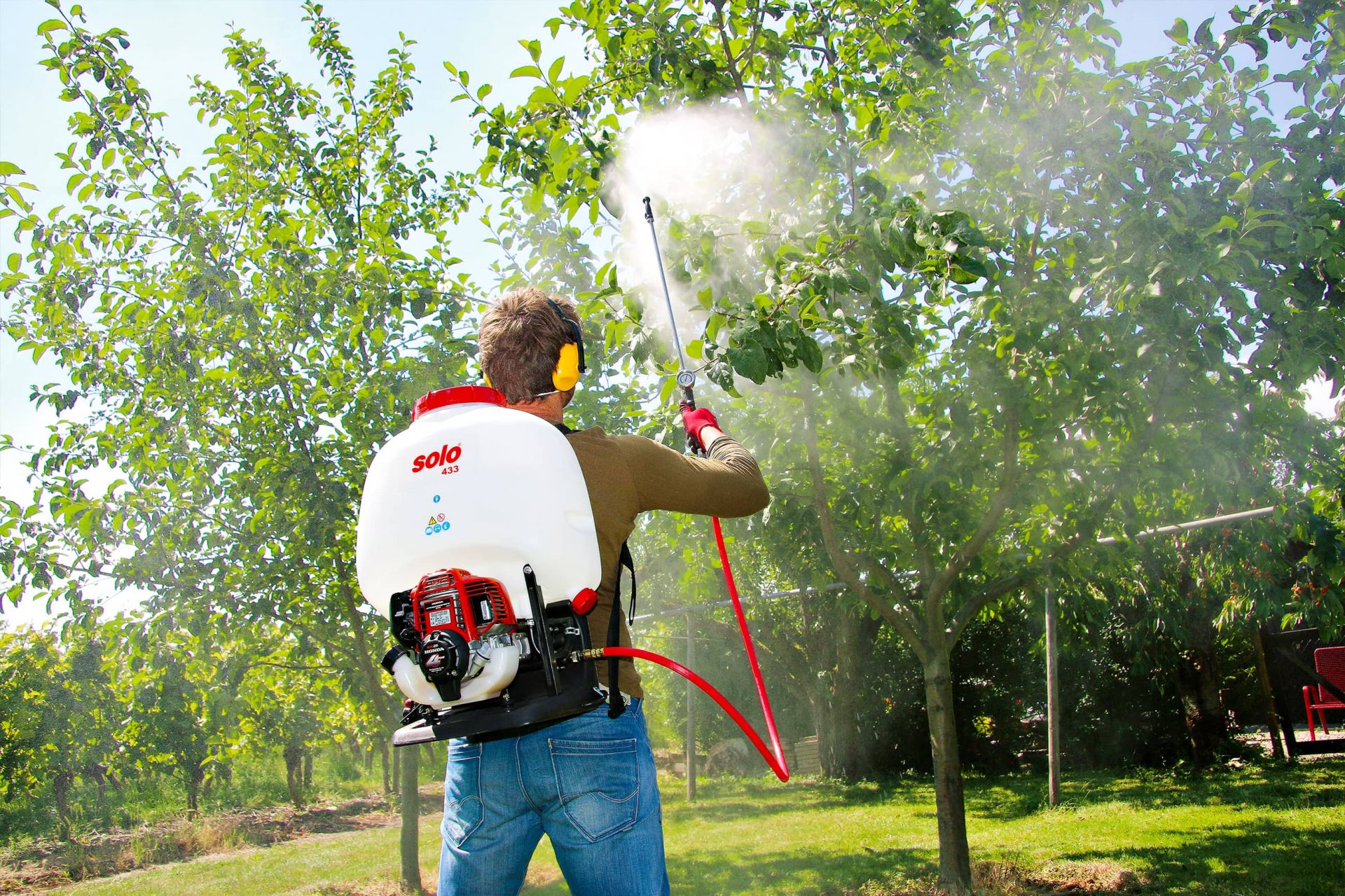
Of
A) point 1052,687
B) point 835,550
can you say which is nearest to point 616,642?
point 835,550

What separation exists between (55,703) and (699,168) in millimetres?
13866

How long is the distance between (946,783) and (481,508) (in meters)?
5.67

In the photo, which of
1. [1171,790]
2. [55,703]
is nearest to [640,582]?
[1171,790]

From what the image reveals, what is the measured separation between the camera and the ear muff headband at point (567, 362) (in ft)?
6.23

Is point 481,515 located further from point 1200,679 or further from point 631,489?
point 1200,679

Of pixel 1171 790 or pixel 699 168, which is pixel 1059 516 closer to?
pixel 699 168

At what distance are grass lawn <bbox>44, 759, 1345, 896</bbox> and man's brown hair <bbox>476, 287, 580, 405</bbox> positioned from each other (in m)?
6.41

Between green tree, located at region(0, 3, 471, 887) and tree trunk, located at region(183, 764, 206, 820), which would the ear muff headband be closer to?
green tree, located at region(0, 3, 471, 887)

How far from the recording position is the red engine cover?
1.52m

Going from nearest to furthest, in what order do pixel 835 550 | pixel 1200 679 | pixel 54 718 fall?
pixel 835 550 → pixel 1200 679 → pixel 54 718

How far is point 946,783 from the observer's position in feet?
20.8

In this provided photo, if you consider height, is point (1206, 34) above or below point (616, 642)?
above

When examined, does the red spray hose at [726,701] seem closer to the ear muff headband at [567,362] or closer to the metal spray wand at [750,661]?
the metal spray wand at [750,661]

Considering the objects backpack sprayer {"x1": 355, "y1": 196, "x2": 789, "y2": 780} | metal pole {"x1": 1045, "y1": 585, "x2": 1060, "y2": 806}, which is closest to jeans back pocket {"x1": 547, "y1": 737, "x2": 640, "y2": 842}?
backpack sprayer {"x1": 355, "y1": 196, "x2": 789, "y2": 780}
